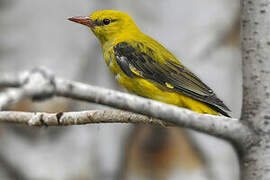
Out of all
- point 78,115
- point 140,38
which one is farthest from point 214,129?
point 140,38

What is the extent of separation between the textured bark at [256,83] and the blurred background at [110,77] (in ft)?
12.0

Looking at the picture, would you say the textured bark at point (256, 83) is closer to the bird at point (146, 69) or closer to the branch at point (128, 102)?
the branch at point (128, 102)

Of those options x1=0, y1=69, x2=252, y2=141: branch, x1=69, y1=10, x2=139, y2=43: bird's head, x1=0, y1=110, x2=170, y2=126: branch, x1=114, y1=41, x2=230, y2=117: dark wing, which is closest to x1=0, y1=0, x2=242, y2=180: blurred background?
x1=69, y1=10, x2=139, y2=43: bird's head

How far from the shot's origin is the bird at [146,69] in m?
2.26

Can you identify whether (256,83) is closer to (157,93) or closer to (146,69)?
(157,93)

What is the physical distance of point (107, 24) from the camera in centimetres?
269

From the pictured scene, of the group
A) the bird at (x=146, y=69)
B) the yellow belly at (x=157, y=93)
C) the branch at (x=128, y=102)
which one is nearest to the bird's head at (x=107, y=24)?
the bird at (x=146, y=69)

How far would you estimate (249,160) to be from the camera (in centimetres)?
101

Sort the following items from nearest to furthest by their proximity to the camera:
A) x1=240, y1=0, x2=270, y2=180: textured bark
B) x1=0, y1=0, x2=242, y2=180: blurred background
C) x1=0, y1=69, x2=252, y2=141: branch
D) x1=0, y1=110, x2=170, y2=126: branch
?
x1=0, y1=69, x2=252, y2=141: branch, x1=240, y1=0, x2=270, y2=180: textured bark, x1=0, y1=110, x2=170, y2=126: branch, x1=0, y1=0, x2=242, y2=180: blurred background

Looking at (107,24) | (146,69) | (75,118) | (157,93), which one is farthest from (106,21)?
(75,118)

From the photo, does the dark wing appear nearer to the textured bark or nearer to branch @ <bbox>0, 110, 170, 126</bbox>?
branch @ <bbox>0, 110, 170, 126</bbox>

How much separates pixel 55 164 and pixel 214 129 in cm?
418

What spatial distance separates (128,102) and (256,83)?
0.33m

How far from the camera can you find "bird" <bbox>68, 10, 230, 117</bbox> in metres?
2.26
